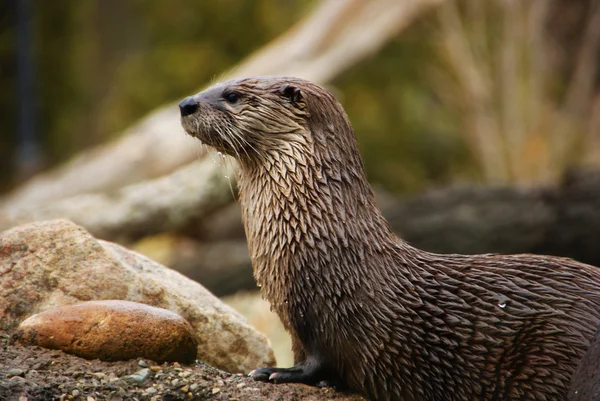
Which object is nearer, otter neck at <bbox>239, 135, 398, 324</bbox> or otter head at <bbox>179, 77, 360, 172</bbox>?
otter neck at <bbox>239, 135, 398, 324</bbox>

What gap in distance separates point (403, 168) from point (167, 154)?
15.5ft

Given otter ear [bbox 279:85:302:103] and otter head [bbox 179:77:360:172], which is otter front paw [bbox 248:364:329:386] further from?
otter ear [bbox 279:85:302:103]

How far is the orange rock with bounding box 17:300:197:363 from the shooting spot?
130 inches

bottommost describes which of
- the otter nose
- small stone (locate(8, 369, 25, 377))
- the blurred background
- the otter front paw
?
the otter front paw

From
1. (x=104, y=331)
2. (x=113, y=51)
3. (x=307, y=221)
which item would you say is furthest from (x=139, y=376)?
(x=113, y=51)

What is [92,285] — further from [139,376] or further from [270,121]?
[270,121]

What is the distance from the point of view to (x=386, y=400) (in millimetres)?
3477

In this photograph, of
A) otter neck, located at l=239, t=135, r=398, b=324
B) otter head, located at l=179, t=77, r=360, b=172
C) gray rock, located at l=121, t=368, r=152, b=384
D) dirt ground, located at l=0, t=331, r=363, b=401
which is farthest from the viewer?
otter head, located at l=179, t=77, r=360, b=172

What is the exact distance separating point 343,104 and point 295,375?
30.4 feet

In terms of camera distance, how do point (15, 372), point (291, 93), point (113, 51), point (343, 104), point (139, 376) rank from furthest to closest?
point (113, 51) < point (343, 104) < point (291, 93) < point (139, 376) < point (15, 372)

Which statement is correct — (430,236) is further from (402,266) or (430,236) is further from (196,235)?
(402,266)

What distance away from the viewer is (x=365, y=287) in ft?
11.4

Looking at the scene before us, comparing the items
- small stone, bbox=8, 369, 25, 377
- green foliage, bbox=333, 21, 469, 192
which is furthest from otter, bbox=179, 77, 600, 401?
green foliage, bbox=333, 21, 469, 192

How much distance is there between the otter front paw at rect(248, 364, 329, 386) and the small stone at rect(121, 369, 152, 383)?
1.56 feet
